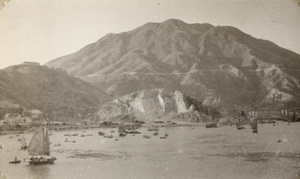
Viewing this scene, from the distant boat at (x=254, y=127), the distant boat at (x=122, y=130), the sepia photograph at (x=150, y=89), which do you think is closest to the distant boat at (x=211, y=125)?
the sepia photograph at (x=150, y=89)

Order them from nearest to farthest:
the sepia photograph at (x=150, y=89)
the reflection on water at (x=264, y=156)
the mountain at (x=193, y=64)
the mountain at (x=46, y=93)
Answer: the reflection on water at (x=264, y=156) → the sepia photograph at (x=150, y=89) → the mountain at (x=193, y=64) → the mountain at (x=46, y=93)

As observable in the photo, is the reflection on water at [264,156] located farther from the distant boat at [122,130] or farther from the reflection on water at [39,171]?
the reflection on water at [39,171]

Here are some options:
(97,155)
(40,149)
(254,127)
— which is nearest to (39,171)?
(40,149)

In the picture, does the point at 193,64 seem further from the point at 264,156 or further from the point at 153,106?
the point at 264,156

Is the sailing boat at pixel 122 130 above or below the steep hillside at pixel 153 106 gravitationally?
below

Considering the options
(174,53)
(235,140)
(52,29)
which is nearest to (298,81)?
(235,140)

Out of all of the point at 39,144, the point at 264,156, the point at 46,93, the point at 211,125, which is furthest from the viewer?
the point at 46,93
